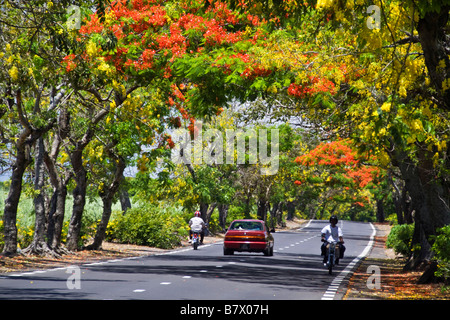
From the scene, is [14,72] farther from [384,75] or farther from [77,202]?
[77,202]

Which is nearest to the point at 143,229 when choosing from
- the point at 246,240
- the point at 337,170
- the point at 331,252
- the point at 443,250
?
the point at 246,240

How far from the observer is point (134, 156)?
30.5 meters

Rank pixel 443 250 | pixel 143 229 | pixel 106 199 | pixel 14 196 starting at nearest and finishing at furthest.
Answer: pixel 443 250 < pixel 14 196 < pixel 106 199 < pixel 143 229

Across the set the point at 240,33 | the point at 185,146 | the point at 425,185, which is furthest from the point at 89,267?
the point at 185,146

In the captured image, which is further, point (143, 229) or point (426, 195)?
point (143, 229)

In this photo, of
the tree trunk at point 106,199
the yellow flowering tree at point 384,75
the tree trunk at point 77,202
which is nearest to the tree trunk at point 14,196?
the tree trunk at point 77,202

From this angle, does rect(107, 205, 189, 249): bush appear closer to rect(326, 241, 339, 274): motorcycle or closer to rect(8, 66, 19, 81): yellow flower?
rect(326, 241, 339, 274): motorcycle

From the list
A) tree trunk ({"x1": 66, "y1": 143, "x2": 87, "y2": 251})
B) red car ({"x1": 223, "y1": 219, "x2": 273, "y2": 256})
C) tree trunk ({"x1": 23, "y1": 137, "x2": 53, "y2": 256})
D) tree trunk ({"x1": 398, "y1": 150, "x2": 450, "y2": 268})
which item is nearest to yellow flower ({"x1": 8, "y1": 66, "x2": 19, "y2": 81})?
tree trunk ({"x1": 23, "y1": 137, "x2": 53, "y2": 256})

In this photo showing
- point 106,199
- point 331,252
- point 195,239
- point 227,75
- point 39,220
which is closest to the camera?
point 227,75

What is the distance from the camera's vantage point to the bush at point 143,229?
35.8 meters

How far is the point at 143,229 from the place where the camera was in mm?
36000

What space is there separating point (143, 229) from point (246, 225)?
298 inches

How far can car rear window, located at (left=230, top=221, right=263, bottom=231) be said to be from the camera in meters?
29.5
